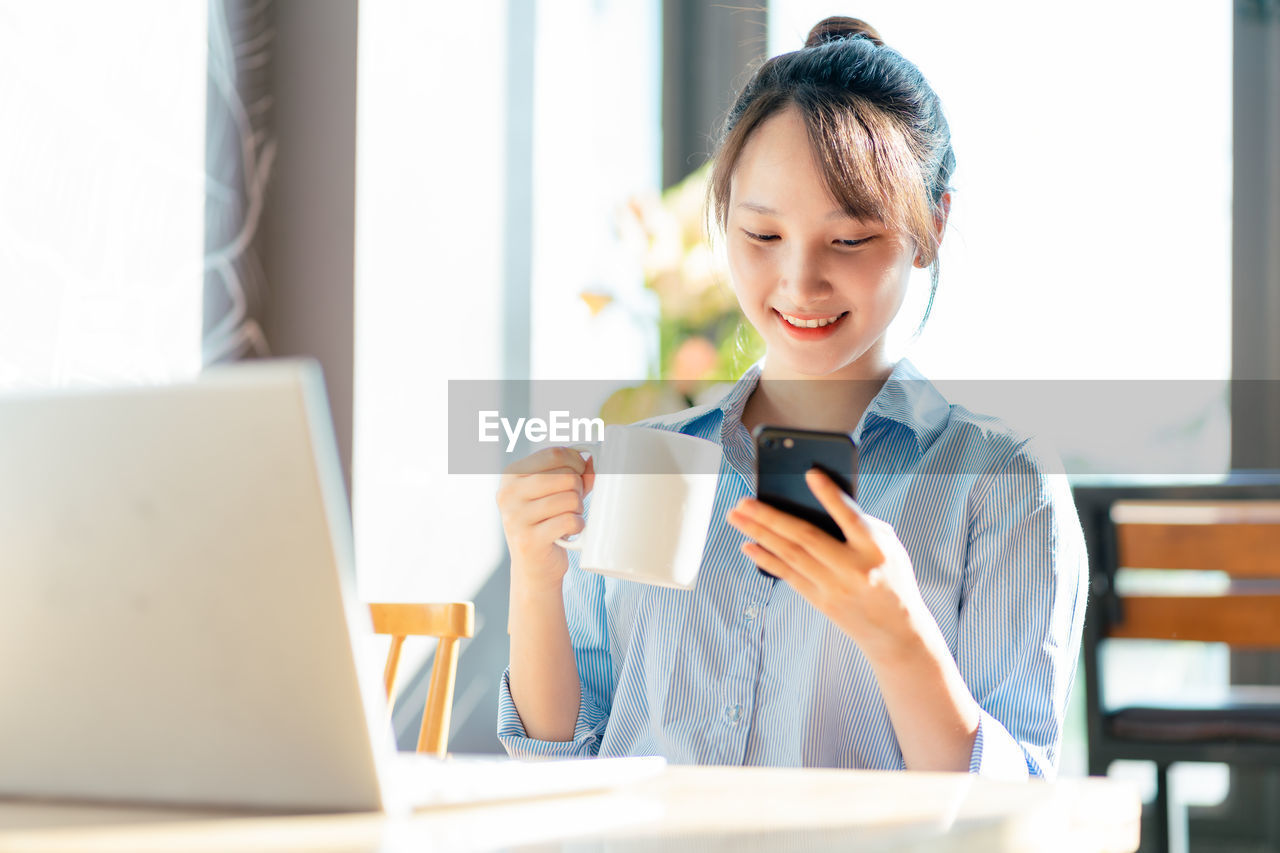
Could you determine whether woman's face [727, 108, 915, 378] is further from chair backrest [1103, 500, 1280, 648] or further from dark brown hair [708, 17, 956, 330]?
chair backrest [1103, 500, 1280, 648]

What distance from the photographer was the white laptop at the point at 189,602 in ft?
1.41

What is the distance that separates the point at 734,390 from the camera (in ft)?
3.94

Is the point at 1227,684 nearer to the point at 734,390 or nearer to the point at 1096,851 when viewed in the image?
the point at 734,390

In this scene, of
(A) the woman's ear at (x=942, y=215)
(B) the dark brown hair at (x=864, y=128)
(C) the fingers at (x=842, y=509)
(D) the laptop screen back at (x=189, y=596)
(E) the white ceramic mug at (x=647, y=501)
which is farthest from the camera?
(A) the woman's ear at (x=942, y=215)

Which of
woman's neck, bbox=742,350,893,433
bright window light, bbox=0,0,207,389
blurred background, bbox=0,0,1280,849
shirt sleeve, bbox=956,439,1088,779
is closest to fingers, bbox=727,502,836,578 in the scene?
shirt sleeve, bbox=956,439,1088,779

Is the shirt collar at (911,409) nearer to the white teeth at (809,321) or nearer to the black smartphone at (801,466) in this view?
the white teeth at (809,321)

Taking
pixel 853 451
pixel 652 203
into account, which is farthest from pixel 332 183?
pixel 853 451

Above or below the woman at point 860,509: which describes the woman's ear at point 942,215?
above

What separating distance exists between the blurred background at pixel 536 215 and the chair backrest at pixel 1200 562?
0.48m

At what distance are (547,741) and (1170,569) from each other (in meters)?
1.38

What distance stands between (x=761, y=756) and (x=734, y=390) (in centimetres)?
38

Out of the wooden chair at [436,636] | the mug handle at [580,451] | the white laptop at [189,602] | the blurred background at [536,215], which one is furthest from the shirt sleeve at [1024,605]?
the blurred background at [536,215]

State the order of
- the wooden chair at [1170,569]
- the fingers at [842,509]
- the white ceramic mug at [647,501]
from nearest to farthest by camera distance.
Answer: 1. the fingers at [842,509]
2. the white ceramic mug at [647,501]
3. the wooden chair at [1170,569]

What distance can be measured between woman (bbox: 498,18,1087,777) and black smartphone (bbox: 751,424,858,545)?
0.63 feet
